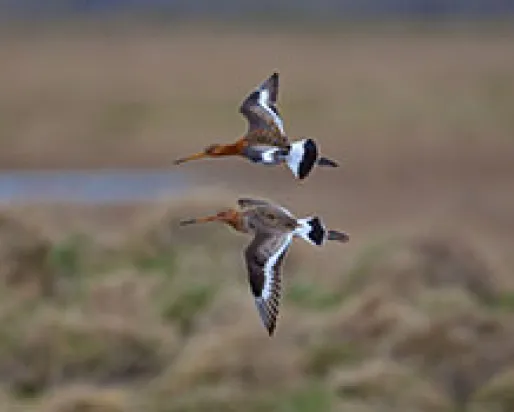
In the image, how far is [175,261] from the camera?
15641 mm

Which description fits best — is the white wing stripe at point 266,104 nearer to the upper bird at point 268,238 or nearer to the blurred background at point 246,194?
the upper bird at point 268,238

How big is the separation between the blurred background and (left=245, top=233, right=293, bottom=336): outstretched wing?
343cm

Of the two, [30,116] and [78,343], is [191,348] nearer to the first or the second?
[78,343]

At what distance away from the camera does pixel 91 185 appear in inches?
1026

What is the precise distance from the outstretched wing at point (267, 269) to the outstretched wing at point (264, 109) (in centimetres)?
43

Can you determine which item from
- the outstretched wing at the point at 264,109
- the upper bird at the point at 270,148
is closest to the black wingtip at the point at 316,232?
the upper bird at the point at 270,148

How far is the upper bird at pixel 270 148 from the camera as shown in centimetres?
746

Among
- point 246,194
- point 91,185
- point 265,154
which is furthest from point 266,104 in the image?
point 91,185

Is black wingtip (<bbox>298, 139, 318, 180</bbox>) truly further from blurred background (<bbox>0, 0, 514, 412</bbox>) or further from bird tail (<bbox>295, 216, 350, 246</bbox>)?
blurred background (<bbox>0, 0, 514, 412</bbox>)

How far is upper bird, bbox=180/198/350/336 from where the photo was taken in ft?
26.4

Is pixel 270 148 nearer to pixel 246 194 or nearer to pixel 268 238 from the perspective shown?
pixel 268 238

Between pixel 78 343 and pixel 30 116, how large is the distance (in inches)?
727

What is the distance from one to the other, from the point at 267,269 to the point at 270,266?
2.0 inches

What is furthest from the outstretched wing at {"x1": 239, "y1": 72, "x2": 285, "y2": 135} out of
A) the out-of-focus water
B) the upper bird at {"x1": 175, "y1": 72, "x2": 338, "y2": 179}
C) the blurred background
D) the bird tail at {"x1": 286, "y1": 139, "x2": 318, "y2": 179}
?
the out-of-focus water
